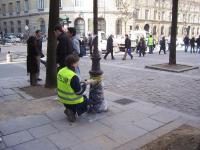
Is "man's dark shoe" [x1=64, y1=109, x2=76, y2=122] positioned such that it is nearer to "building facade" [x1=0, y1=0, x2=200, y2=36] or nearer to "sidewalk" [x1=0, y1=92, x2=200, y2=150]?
"sidewalk" [x1=0, y1=92, x2=200, y2=150]

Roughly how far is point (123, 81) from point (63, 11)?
134ft

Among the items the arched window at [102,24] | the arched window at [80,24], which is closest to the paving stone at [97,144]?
the arched window at [80,24]

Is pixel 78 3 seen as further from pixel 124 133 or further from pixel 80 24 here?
pixel 124 133

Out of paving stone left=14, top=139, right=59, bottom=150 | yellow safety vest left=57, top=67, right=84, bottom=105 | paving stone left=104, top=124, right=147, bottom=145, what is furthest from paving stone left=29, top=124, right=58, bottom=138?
paving stone left=104, top=124, right=147, bottom=145

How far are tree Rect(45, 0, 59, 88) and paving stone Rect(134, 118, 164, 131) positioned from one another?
3.42 m

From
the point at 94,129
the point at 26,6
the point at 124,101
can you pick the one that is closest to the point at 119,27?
the point at 26,6

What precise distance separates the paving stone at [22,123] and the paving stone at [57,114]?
138mm

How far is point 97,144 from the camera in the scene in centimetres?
446

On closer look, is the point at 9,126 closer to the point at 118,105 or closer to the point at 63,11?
the point at 118,105

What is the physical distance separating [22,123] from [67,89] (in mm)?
1148

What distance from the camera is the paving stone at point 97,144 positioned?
4340 mm

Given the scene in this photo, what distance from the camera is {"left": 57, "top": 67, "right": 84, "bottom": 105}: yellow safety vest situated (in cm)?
514

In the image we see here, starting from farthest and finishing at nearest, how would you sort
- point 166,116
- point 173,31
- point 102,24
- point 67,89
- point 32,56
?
point 102,24, point 173,31, point 32,56, point 166,116, point 67,89

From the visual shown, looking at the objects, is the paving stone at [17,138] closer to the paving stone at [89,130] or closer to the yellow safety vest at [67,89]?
the paving stone at [89,130]
